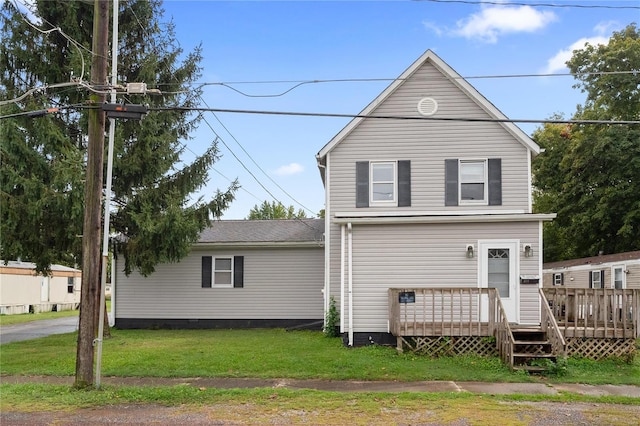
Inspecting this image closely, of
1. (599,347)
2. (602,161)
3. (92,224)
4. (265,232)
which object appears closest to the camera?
(92,224)

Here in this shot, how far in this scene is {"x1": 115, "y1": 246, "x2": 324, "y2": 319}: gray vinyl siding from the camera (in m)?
18.2

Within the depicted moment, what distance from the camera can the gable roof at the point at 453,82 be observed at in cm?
1410

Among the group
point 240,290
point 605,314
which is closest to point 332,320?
point 240,290

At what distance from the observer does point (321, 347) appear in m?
12.9

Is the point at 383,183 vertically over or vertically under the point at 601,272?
over

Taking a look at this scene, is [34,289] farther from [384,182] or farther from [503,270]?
[503,270]

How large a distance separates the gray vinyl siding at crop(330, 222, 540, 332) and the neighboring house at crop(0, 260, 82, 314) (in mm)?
18192

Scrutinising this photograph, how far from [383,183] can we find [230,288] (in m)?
7.01

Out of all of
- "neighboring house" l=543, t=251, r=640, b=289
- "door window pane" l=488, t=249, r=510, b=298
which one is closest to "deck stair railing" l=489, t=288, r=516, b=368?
"door window pane" l=488, t=249, r=510, b=298

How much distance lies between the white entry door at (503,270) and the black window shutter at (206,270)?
9404mm

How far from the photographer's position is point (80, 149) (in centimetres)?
1506

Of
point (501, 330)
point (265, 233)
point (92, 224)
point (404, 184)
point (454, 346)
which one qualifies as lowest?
point (454, 346)

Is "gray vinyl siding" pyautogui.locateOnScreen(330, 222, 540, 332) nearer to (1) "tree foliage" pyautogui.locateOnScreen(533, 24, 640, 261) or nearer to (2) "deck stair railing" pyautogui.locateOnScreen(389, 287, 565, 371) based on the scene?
(2) "deck stair railing" pyautogui.locateOnScreen(389, 287, 565, 371)

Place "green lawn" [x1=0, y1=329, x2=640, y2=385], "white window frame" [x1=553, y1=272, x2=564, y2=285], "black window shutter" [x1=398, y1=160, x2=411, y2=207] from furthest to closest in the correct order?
1. "white window frame" [x1=553, y1=272, x2=564, y2=285]
2. "black window shutter" [x1=398, y1=160, x2=411, y2=207]
3. "green lawn" [x1=0, y1=329, x2=640, y2=385]
